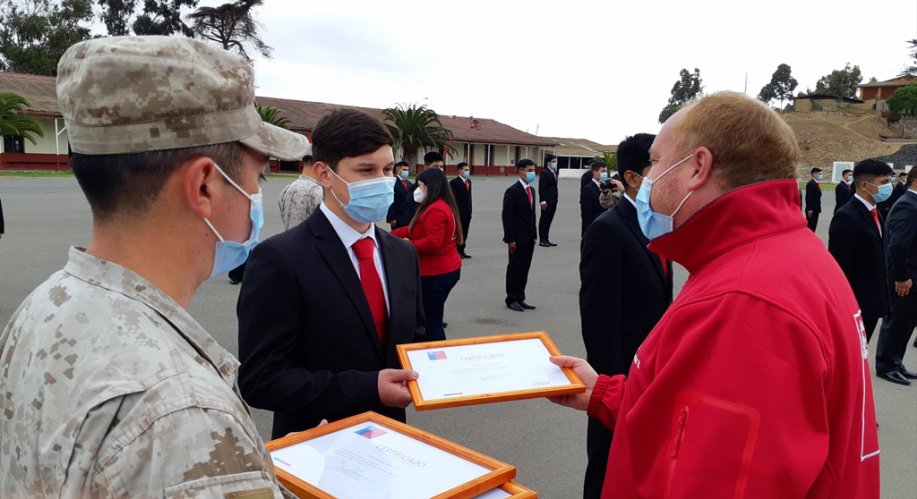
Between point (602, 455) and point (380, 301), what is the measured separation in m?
1.38

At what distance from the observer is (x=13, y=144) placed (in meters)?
31.5

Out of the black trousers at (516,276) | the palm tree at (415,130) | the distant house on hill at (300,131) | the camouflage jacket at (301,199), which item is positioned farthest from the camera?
the palm tree at (415,130)

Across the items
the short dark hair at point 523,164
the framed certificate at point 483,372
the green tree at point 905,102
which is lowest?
the framed certificate at point 483,372

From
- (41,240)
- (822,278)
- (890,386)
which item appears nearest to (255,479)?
(822,278)

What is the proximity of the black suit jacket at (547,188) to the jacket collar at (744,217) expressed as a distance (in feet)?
43.0

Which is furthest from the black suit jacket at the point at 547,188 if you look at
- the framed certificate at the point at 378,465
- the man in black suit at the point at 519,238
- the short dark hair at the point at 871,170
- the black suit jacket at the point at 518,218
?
the framed certificate at the point at 378,465

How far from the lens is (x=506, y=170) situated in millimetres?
50625

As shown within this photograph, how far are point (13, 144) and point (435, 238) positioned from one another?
34.9 m

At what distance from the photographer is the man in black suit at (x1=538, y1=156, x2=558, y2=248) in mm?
14203

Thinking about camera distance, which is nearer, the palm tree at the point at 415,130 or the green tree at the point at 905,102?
the palm tree at the point at 415,130

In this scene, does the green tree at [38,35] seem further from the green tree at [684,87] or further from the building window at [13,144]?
the green tree at [684,87]

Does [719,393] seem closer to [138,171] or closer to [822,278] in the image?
[822,278]

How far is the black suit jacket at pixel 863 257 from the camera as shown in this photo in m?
5.52

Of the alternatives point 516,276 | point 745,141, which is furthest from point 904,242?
point 745,141
